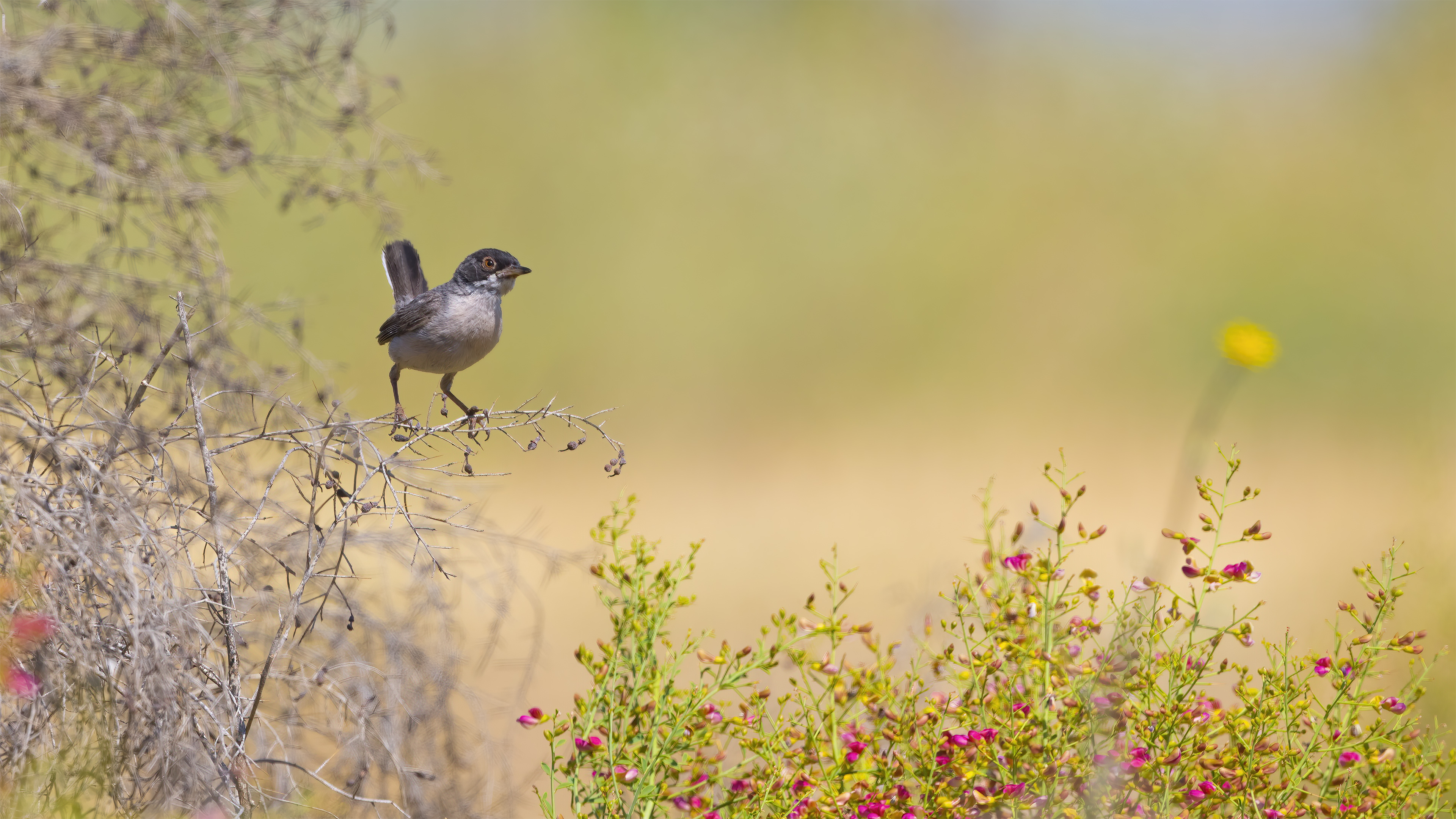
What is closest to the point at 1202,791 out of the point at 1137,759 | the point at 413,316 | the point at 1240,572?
the point at 1137,759

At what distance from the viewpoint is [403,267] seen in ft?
16.8

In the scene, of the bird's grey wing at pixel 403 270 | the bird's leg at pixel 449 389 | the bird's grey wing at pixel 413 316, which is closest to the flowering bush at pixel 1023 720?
the bird's leg at pixel 449 389

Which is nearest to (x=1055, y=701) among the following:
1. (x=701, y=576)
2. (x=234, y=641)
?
(x=234, y=641)

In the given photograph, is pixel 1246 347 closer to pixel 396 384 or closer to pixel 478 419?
pixel 396 384

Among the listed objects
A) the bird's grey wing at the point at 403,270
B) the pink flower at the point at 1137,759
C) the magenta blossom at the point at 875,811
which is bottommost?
the magenta blossom at the point at 875,811

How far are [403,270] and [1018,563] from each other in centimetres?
335

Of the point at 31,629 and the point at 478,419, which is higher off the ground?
the point at 478,419

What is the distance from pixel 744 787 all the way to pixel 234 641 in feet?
5.35

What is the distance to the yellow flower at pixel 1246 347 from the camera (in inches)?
245

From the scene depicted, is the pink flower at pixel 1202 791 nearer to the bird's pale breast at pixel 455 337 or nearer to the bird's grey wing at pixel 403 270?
the bird's pale breast at pixel 455 337

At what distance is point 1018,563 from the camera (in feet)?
10.4

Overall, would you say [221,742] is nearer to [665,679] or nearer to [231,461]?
[665,679]

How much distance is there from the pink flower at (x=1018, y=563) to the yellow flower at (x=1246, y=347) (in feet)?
11.8

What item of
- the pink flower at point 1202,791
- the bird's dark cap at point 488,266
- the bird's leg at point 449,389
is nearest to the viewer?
the pink flower at point 1202,791
